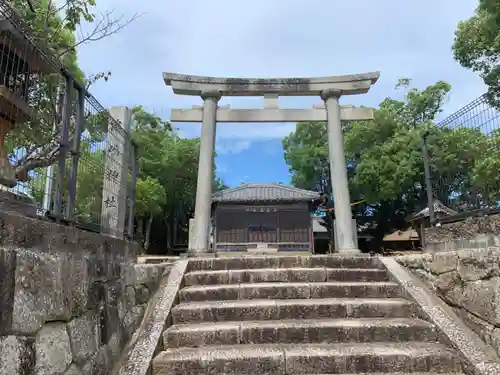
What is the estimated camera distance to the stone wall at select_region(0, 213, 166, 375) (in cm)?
193

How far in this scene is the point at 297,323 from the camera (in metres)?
3.49

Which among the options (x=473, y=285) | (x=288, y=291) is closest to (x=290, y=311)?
(x=288, y=291)

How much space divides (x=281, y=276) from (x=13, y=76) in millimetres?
3358

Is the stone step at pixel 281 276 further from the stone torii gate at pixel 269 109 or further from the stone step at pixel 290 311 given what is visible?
the stone torii gate at pixel 269 109

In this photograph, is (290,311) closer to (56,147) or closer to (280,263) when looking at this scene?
(280,263)

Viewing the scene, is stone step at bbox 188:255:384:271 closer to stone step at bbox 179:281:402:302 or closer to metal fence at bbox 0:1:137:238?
stone step at bbox 179:281:402:302

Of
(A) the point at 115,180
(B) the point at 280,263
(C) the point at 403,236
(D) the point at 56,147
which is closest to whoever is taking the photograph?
(D) the point at 56,147

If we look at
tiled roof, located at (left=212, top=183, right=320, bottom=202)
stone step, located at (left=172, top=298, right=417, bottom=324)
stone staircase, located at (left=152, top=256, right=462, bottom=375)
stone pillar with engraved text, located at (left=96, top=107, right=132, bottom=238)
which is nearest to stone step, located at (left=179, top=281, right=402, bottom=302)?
stone staircase, located at (left=152, top=256, right=462, bottom=375)

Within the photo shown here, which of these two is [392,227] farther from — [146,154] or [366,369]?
[366,369]

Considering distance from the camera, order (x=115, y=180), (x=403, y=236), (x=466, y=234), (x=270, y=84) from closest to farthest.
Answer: (x=466, y=234), (x=115, y=180), (x=270, y=84), (x=403, y=236)

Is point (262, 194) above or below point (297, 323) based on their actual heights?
above

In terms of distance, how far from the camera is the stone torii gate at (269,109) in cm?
819

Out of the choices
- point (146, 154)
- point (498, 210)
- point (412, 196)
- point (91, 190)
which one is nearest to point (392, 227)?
point (412, 196)

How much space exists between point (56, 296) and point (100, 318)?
733mm
